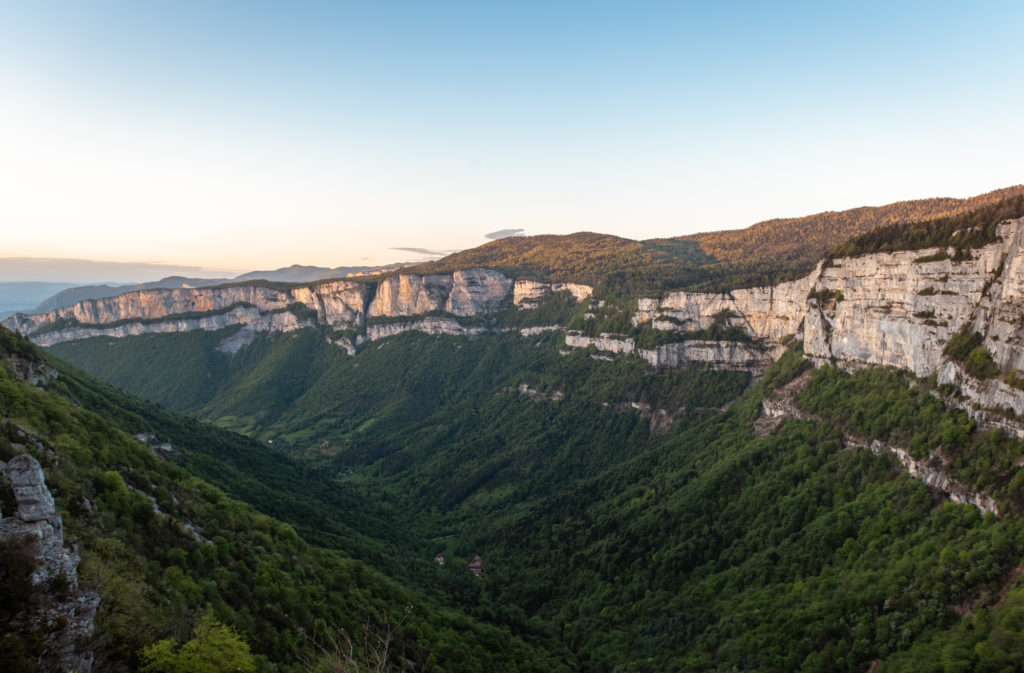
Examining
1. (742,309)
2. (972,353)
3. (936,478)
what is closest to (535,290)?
(742,309)

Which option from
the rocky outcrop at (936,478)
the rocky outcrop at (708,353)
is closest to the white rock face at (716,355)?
the rocky outcrop at (708,353)

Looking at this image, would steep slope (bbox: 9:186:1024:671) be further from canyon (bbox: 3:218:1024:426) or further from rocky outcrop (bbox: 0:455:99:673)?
rocky outcrop (bbox: 0:455:99:673)

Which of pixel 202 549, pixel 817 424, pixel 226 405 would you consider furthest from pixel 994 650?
pixel 226 405

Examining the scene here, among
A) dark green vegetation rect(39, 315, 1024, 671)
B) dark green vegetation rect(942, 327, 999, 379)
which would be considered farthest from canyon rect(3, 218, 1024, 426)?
dark green vegetation rect(39, 315, 1024, 671)

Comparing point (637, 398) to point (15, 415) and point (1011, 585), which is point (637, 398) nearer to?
point (1011, 585)

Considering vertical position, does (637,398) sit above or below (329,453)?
above

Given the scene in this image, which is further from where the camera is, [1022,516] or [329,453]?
[329,453]

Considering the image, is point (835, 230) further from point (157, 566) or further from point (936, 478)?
point (157, 566)
